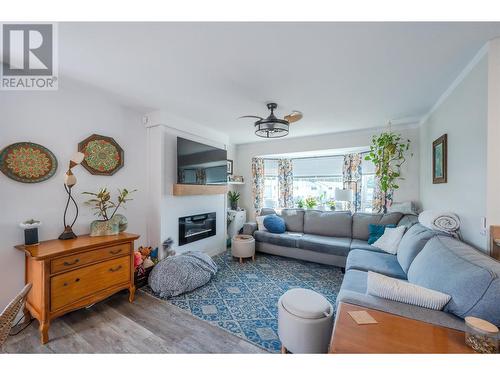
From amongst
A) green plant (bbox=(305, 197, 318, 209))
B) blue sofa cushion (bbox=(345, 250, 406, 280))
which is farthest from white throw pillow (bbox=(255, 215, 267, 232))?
blue sofa cushion (bbox=(345, 250, 406, 280))

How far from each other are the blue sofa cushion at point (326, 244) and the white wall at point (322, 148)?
4.77 ft

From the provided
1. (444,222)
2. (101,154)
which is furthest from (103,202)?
(444,222)

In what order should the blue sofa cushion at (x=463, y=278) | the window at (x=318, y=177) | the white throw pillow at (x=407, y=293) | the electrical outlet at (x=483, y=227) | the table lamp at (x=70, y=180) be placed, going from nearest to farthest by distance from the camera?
1. the blue sofa cushion at (x=463, y=278)
2. the white throw pillow at (x=407, y=293)
3. the electrical outlet at (x=483, y=227)
4. the table lamp at (x=70, y=180)
5. the window at (x=318, y=177)

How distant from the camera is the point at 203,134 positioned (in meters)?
3.70

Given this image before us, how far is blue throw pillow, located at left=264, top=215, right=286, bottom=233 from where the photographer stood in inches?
153

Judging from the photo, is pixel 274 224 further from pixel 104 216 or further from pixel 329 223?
pixel 104 216

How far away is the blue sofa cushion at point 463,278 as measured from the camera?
3.35 ft

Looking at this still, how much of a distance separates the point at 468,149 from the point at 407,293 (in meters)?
1.53

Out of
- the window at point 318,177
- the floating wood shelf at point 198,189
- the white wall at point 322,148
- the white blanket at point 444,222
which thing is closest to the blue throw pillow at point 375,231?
the white wall at point 322,148

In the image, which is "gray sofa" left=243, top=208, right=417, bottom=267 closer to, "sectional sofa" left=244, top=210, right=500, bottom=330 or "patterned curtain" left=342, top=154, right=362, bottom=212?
"sectional sofa" left=244, top=210, right=500, bottom=330

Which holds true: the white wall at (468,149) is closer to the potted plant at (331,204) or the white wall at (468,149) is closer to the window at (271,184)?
the potted plant at (331,204)
